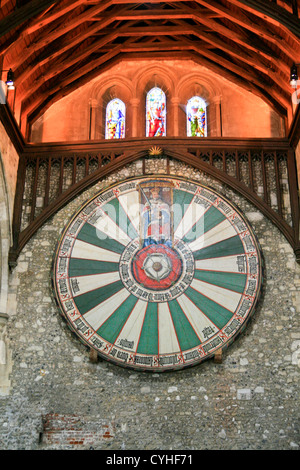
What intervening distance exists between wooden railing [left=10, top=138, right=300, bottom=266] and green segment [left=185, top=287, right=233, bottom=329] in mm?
1452

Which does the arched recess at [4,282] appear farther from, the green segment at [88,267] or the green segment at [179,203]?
the green segment at [179,203]

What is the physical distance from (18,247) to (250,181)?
10.7ft

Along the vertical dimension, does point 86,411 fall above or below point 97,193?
below

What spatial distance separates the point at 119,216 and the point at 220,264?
59.6 inches

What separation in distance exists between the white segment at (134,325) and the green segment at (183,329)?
378 mm

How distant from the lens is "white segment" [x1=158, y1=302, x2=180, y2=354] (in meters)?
7.40

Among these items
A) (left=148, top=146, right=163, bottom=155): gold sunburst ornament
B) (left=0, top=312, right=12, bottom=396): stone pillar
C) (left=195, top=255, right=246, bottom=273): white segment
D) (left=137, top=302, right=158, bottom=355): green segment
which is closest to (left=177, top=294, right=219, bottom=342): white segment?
(left=137, top=302, right=158, bottom=355): green segment

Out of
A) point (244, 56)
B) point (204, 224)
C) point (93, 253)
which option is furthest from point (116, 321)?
point (244, 56)

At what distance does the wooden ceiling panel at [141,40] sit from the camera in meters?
7.54

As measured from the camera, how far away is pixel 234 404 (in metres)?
7.10

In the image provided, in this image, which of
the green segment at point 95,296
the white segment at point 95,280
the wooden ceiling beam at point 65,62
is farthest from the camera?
the wooden ceiling beam at point 65,62

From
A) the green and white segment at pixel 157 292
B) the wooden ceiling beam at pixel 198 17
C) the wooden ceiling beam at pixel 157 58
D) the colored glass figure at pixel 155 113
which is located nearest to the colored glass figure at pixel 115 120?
the colored glass figure at pixel 155 113

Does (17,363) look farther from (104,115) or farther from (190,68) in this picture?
(190,68)

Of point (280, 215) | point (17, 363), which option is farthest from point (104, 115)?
point (17, 363)
